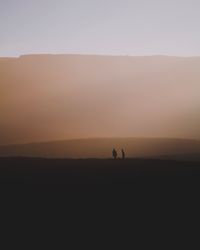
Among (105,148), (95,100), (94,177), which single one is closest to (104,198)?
(94,177)

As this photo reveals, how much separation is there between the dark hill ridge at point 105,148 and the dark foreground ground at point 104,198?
32170 millimetres

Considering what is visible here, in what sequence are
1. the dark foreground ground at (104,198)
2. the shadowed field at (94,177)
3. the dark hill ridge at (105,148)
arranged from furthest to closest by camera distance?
1. the dark hill ridge at (105,148)
2. the shadowed field at (94,177)
3. the dark foreground ground at (104,198)

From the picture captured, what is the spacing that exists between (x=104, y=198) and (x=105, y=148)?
4436 cm

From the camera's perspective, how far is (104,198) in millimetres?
9930

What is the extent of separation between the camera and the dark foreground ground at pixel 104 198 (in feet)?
25.6

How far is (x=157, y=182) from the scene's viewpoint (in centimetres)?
1230

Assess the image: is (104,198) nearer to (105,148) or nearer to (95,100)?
(105,148)

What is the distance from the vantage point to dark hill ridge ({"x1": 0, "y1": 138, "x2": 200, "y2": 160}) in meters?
48.0

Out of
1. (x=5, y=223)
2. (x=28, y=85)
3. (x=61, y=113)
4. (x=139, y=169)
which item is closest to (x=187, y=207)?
(x=5, y=223)

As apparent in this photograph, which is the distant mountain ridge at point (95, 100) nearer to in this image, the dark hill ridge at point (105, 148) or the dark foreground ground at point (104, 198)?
the dark hill ridge at point (105, 148)

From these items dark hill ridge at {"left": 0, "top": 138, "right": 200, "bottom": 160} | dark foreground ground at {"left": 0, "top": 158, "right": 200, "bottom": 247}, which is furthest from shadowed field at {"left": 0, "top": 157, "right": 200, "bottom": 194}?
dark hill ridge at {"left": 0, "top": 138, "right": 200, "bottom": 160}

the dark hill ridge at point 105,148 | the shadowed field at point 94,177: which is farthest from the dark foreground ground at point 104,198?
the dark hill ridge at point 105,148

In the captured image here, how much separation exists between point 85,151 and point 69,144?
7502 mm

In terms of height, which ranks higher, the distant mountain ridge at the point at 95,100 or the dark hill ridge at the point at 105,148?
the distant mountain ridge at the point at 95,100
